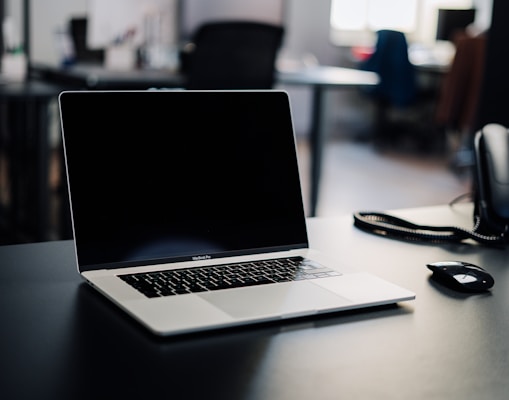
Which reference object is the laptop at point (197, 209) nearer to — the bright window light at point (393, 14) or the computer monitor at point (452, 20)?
the computer monitor at point (452, 20)

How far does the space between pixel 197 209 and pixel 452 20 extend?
602cm

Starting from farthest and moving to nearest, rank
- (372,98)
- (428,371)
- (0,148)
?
(372,98) → (0,148) → (428,371)

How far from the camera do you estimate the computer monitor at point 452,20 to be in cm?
646

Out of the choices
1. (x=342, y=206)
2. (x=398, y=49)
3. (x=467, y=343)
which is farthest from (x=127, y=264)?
(x=398, y=49)

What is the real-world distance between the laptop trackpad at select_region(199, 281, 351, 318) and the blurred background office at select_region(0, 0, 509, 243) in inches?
43.5

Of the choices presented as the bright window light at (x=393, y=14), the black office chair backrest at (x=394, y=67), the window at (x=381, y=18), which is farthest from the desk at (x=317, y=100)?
the bright window light at (x=393, y=14)

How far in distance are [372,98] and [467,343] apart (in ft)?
19.7

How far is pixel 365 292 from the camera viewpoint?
837 millimetres

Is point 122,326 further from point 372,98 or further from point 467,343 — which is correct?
point 372,98

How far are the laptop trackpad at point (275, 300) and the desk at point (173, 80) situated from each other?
2.22 meters

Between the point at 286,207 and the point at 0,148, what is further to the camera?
the point at 0,148

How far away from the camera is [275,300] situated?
0.79 m

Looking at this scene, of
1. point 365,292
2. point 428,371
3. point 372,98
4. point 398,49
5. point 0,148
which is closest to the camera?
point 428,371

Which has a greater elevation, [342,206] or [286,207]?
[286,207]
